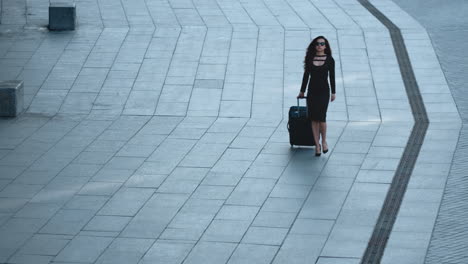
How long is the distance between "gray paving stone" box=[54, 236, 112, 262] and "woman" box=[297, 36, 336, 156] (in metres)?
4.91

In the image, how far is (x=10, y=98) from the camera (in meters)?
18.0

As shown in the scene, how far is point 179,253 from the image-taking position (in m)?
11.7

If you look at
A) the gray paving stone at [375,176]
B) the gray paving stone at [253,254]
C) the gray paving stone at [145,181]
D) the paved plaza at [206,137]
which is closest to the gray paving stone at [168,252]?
the paved plaza at [206,137]

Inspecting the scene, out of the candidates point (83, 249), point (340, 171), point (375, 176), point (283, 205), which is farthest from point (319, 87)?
point (83, 249)

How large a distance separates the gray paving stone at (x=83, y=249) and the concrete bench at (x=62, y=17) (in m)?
12.0

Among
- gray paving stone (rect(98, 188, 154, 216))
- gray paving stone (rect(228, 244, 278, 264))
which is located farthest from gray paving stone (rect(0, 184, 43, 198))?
gray paving stone (rect(228, 244, 278, 264))

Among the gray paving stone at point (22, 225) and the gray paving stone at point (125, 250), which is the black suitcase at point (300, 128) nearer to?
the gray paving stone at point (125, 250)

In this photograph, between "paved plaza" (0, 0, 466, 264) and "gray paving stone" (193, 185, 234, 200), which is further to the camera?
"gray paving stone" (193, 185, 234, 200)

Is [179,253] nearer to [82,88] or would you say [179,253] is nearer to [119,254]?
[119,254]

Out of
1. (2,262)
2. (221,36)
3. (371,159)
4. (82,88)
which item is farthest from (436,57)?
(2,262)

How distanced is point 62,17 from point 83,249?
491 inches

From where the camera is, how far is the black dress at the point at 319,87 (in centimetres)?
1559

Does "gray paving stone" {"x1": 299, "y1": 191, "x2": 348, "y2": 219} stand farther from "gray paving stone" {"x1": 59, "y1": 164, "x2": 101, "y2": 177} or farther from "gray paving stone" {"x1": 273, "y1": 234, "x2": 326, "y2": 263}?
"gray paving stone" {"x1": 59, "y1": 164, "x2": 101, "y2": 177}

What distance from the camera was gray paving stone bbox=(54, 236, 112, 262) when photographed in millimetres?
11547
